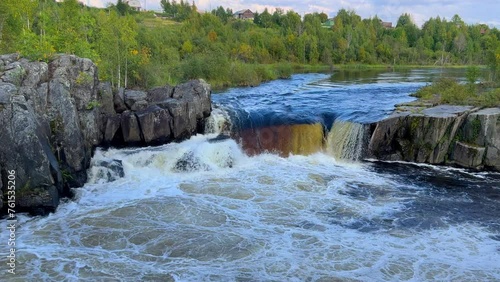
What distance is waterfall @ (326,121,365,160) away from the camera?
801 inches

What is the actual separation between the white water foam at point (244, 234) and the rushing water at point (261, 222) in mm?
42

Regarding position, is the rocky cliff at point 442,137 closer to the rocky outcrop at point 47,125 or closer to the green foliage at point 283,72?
the rocky outcrop at point 47,125

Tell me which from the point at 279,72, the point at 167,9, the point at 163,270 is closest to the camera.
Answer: the point at 163,270

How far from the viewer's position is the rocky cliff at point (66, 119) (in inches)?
534

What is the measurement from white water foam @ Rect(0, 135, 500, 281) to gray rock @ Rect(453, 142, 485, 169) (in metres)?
3.94

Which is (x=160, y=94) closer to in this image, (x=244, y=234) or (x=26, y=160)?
(x=26, y=160)

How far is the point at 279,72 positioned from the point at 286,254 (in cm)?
4105

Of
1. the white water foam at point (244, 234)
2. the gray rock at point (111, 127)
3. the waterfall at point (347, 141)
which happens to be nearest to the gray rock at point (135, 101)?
the gray rock at point (111, 127)

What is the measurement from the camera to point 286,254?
11.1m

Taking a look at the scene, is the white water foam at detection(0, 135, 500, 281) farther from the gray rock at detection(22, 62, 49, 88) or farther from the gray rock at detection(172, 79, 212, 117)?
the gray rock at detection(172, 79, 212, 117)

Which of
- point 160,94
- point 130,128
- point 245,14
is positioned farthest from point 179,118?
point 245,14

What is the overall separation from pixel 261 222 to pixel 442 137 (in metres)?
10.4

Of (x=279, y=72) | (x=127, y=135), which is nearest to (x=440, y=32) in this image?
(x=279, y=72)

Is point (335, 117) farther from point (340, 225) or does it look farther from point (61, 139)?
point (61, 139)
